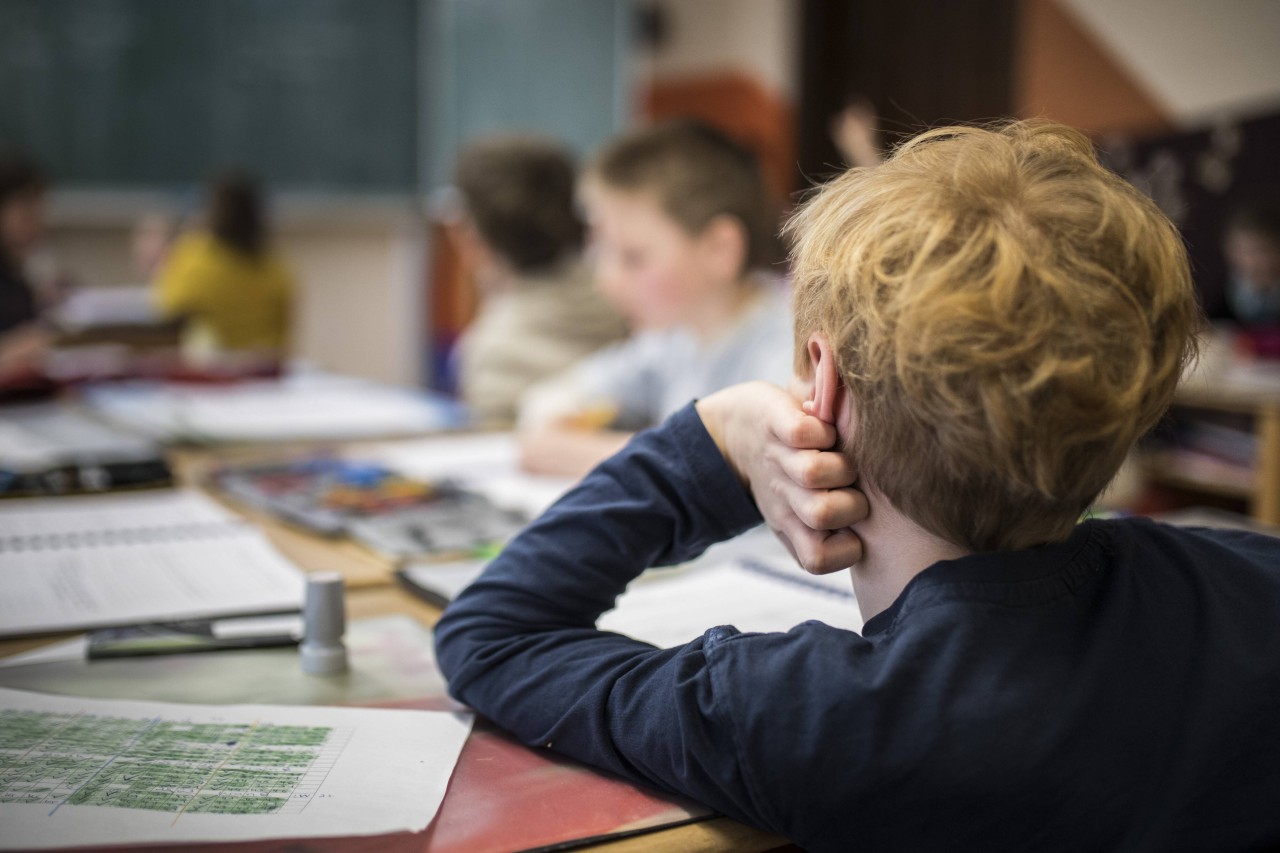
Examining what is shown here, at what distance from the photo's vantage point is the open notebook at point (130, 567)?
96cm

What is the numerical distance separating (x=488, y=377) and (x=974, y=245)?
5.93 feet

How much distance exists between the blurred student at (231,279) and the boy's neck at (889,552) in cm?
373

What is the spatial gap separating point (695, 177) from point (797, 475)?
114cm

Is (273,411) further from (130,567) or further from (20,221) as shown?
(20,221)

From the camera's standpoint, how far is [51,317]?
3270 millimetres

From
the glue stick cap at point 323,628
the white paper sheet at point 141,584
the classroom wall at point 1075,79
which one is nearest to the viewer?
the glue stick cap at point 323,628

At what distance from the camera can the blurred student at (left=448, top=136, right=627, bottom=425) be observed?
2.31 m

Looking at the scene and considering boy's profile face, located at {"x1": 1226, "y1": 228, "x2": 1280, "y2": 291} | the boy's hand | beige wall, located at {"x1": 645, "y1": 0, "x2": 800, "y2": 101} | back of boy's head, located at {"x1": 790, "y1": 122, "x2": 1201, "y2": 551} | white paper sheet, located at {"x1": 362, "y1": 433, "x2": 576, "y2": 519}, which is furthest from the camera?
beige wall, located at {"x1": 645, "y1": 0, "x2": 800, "y2": 101}

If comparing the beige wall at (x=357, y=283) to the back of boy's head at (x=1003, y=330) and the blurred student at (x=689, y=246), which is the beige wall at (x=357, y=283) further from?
the back of boy's head at (x=1003, y=330)

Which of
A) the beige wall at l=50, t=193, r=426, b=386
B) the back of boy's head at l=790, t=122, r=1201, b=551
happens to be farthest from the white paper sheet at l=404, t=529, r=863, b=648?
the beige wall at l=50, t=193, r=426, b=386

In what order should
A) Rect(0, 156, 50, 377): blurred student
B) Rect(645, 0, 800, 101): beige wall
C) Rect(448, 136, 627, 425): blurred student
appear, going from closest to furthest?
Rect(448, 136, 627, 425): blurred student, Rect(0, 156, 50, 377): blurred student, Rect(645, 0, 800, 101): beige wall

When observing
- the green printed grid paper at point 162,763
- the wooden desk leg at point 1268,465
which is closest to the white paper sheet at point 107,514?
the green printed grid paper at point 162,763

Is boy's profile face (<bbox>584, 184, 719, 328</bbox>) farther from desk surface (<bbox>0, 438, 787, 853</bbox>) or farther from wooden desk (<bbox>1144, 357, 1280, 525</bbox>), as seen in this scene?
wooden desk (<bbox>1144, 357, 1280, 525</bbox>)

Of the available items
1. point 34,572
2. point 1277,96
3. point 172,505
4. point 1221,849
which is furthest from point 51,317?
point 1277,96
